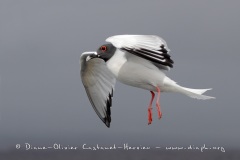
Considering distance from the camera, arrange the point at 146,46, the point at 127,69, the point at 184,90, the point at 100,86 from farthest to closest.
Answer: the point at 100,86 < the point at 184,90 < the point at 127,69 < the point at 146,46

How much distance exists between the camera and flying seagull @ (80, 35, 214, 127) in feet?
30.4

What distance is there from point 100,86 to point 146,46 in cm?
267

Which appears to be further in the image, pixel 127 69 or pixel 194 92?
pixel 194 92

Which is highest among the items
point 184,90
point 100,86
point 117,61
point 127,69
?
point 117,61

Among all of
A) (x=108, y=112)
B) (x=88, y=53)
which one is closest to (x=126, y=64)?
(x=88, y=53)

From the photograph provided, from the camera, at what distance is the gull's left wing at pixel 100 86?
11.6 meters

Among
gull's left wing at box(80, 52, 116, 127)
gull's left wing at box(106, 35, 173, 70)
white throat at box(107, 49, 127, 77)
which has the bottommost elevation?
gull's left wing at box(80, 52, 116, 127)

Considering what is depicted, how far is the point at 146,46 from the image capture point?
9.30m

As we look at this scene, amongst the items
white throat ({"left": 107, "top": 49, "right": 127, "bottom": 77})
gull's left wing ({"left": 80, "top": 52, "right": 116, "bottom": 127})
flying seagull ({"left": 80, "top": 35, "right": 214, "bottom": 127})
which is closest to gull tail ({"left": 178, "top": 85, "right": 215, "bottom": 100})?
flying seagull ({"left": 80, "top": 35, "right": 214, "bottom": 127})

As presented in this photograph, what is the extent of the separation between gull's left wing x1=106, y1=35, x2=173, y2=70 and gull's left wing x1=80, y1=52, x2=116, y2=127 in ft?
7.15

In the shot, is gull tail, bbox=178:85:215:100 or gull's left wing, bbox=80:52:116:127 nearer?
gull tail, bbox=178:85:215:100

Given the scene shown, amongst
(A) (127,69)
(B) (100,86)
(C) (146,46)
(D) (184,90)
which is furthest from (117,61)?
(B) (100,86)

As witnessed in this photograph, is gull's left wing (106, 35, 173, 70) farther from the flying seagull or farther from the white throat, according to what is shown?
the white throat

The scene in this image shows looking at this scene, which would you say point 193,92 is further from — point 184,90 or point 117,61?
point 117,61
